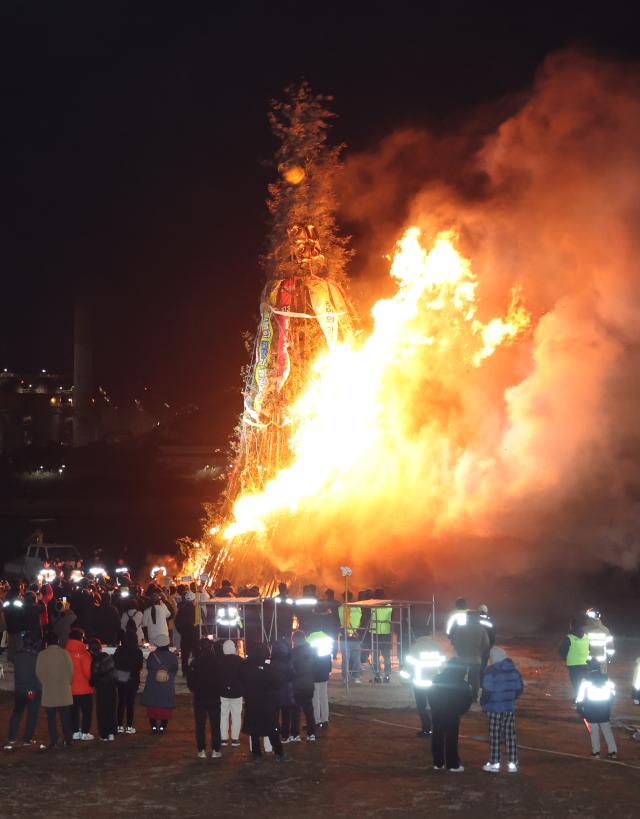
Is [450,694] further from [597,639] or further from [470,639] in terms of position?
[597,639]

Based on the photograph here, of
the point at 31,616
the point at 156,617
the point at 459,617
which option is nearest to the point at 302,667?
the point at 459,617

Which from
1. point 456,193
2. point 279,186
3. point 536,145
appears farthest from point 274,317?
point 536,145

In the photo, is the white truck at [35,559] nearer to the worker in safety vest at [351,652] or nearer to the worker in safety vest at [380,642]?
the worker in safety vest at [351,652]

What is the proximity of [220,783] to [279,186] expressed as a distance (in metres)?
16.1

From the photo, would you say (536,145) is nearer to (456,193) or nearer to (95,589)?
(456,193)

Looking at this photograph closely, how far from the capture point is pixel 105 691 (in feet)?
42.8

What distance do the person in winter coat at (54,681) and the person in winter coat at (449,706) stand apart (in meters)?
4.33

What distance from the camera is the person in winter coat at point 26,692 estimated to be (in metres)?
12.4

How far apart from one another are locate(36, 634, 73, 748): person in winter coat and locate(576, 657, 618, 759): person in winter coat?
19.2 ft

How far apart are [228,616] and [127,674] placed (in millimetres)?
5113

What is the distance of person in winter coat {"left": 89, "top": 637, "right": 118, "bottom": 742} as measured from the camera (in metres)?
13.0

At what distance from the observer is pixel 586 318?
20906 millimetres

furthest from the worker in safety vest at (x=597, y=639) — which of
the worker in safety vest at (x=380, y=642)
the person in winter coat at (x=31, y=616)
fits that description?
the person in winter coat at (x=31, y=616)

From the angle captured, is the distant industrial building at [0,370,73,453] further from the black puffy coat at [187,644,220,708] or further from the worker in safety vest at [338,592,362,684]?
the black puffy coat at [187,644,220,708]
